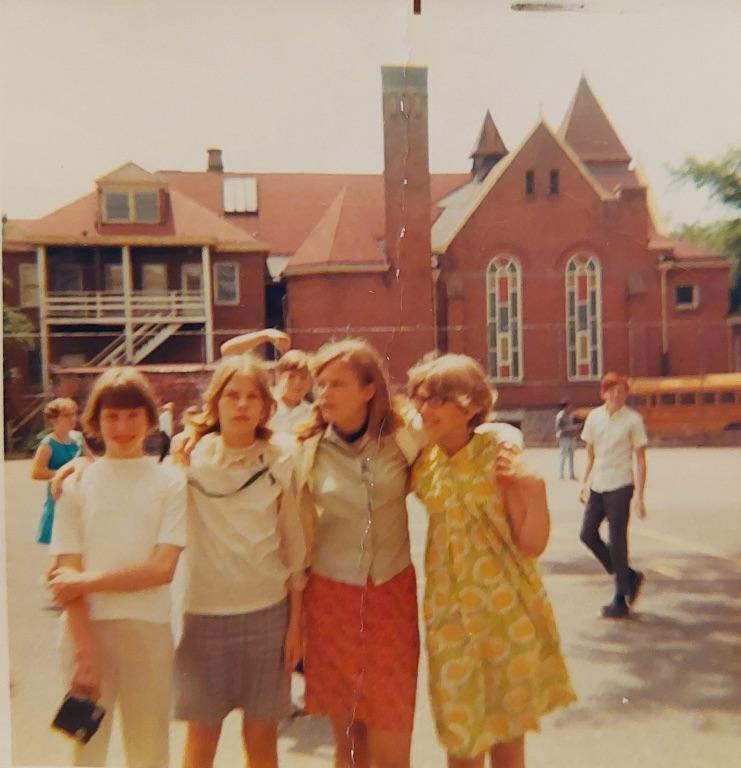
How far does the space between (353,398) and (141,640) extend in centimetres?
58

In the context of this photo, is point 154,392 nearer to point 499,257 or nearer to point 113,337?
point 113,337

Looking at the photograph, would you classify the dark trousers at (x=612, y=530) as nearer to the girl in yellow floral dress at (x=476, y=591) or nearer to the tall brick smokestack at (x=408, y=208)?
the girl in yellow floral dress at (x=476, y=591)

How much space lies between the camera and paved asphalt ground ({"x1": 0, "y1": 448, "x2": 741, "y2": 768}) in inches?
61.1

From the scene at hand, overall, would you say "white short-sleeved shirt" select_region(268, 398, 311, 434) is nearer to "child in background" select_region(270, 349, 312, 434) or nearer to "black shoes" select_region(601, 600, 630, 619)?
"child in background" select_region(270, 349, 312, 434)

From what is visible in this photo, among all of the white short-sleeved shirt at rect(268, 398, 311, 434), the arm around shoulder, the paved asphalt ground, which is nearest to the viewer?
the arm around shoulder

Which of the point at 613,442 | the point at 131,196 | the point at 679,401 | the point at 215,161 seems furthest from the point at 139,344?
the point at 679,401

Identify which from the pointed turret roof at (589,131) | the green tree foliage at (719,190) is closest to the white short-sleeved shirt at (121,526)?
the pointed turret roof at (589,131)

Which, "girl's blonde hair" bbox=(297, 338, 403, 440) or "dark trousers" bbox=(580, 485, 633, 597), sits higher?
"girl's blonde hair" bbox=(297, 338, 403, 440)

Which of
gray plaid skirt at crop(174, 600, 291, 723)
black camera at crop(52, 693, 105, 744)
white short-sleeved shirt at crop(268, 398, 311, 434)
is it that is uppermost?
white short-sleeved shirt at crop(268, 398, 311, 434)

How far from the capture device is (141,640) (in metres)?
1.44

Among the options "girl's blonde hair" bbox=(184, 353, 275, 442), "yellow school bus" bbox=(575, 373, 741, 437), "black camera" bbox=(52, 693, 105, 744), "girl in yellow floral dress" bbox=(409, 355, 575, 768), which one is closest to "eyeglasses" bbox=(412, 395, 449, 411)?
"girl in yellow floral dress" bbox=(409, 355, 575, 768)

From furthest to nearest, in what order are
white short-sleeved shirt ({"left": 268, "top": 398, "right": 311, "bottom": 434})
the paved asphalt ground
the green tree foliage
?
the green tree foliage, the paved asphalt ground, white short-sleeved shirt ({"left": 268, "top": 398, "right": 311, "bottom": 434})

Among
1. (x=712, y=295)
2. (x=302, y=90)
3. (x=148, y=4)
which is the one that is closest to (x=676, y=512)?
(x=712, y=295)

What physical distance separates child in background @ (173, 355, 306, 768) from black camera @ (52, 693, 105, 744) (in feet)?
0.65
